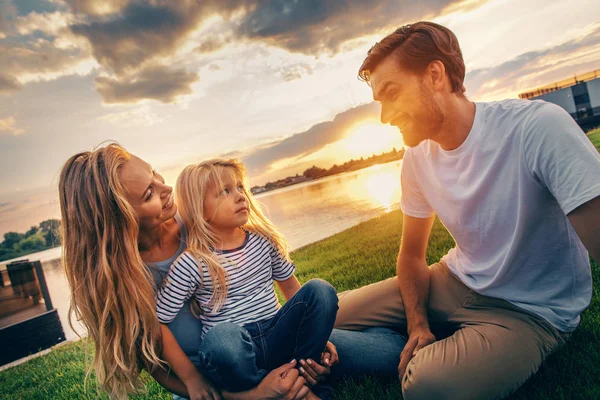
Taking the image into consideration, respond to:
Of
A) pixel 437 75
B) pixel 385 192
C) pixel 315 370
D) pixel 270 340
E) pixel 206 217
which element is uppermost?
pixel 437 75

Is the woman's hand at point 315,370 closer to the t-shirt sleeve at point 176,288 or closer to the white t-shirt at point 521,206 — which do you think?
the t-shirt sleeve at point 176,288

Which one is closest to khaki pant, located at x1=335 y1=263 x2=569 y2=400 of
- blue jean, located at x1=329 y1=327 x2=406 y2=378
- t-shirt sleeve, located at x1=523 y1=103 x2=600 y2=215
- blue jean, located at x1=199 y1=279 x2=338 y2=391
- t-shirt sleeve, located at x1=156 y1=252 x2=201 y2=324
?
blue jean, located at x1=329 y1=327 x2=406 y2=378

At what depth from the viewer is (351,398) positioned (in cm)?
218

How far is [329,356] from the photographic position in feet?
7.52

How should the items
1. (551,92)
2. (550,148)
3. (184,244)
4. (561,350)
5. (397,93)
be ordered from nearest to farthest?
1. (550,148)
2. (561,350)
3. (397,93)
4. (184,244)
5. (551,92)

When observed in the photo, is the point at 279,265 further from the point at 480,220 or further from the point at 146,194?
the point at 480,220

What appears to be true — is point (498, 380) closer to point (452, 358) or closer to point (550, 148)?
point (452, 358)

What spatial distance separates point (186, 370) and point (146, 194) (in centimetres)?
97

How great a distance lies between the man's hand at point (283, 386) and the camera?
203 cm

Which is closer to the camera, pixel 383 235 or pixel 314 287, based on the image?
pixel 314 287

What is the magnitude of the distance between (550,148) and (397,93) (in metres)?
0.87

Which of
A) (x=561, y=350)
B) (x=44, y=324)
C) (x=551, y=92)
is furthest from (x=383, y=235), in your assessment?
(x=551, y=92)

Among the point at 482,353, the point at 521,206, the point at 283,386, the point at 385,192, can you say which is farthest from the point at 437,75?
the point at 385,192

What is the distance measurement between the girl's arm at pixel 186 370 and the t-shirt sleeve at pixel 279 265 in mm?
783
